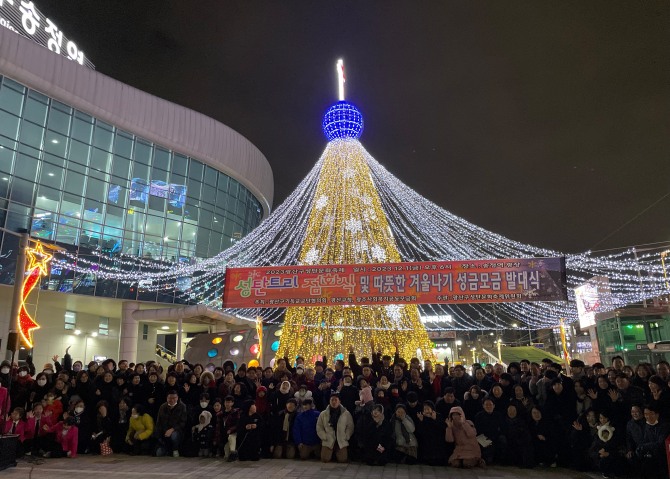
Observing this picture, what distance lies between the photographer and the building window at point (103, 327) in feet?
86.7

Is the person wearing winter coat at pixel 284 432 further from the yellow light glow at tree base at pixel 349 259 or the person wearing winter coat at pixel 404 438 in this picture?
the yellow light glow at tree base at pixel 349 259

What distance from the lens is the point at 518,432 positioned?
Answer: 7.13 meters

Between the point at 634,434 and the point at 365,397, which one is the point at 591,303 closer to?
the point at 634,434

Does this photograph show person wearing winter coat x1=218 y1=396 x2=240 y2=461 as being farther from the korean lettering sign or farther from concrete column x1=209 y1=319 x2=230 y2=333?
concrete column x1=209 y1=319 x2=230 y2=333

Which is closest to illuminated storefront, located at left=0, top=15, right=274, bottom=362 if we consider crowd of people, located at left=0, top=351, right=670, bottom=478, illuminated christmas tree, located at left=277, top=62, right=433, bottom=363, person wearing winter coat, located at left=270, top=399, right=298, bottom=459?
illuminated christmas tree, located at left=277, top=62, right=433, bottom=363

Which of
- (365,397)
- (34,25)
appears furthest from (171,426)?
(34,25)

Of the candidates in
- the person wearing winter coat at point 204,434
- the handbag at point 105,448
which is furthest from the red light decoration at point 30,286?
the person wearing winter coat at point 204,434

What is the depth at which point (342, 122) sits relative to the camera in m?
17.7

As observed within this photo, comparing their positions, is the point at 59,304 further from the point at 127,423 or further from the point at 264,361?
the point at 127,423

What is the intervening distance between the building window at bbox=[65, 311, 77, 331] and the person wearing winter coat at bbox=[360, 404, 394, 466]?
22109 mm

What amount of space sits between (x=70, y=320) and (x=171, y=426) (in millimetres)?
19775

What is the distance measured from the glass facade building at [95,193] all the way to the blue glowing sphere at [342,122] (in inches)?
457

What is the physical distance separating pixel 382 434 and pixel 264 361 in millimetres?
13263

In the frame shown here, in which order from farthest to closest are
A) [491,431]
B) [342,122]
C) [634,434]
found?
1. [342,122]
2. [491,431]
3. [634,434]
